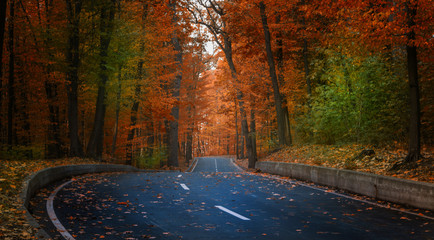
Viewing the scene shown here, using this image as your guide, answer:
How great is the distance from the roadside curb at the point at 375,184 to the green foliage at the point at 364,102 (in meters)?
4.49

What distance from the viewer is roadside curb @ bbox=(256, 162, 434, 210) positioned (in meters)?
9.10

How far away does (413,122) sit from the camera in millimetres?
11719

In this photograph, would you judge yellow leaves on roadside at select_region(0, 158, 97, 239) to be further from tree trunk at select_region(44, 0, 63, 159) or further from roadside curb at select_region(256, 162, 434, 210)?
tree trunk at select_region(44, 0, 63, 159)

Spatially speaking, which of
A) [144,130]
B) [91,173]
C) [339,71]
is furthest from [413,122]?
[144,130]

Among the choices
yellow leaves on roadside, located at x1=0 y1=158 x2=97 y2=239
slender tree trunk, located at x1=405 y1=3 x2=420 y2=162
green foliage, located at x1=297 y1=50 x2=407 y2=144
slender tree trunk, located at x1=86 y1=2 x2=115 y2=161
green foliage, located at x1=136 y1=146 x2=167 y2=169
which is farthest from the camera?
green foliage, located at x1=136 y1=146 x2=167 y2=169

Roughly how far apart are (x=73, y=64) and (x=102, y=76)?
2473mm

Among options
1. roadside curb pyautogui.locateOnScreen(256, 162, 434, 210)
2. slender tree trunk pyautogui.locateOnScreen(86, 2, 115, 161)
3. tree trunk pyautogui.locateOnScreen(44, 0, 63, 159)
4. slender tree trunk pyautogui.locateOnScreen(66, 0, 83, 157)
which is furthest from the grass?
tree trunk pyautogui.locateOnScreen(44, 0, 63, 159)

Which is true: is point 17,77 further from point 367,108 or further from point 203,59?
point 203,59

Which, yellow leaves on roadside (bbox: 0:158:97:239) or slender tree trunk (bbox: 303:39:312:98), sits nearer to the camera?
yellow leaves on roadside (bbox: 0:158:97:239)

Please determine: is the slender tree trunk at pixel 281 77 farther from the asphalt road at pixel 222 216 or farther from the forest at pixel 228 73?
the asphalt road at pixel 222 216

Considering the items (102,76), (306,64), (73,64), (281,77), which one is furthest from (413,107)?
(102,76)

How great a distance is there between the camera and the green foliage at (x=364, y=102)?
16766mm

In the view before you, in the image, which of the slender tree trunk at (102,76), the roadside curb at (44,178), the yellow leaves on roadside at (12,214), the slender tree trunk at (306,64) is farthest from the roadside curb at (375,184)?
the slender tree trunk at (102,76)

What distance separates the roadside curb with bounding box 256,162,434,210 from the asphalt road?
31.6 inches
